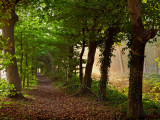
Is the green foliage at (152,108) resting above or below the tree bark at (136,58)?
below

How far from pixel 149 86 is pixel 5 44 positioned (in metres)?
18.5

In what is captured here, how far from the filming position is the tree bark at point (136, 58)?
234 inches

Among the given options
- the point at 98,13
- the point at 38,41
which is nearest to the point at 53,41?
the point at 38,41

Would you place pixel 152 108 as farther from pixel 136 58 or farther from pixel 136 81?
pixel 136 58

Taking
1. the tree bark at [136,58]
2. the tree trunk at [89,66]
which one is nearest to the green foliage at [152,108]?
the tree bark at [136,58]

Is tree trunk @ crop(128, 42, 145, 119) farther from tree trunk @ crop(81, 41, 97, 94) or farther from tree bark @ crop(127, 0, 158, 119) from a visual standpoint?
tree trunk @ crop(81, 41, 97, 94)

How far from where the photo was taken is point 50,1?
940cm

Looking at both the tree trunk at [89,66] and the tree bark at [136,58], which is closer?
the tree bark at [136,58]

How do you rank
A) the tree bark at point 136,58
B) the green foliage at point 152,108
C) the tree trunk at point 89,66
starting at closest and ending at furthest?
1. the tree bark at point 136,58
2. the green foliage at point 152,108
3. the tree trunk at point 89,66

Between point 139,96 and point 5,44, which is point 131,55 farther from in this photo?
point 5,44

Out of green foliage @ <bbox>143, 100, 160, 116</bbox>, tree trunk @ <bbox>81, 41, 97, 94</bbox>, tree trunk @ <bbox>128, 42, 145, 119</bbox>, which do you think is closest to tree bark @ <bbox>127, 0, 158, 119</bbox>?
tree trunk @ <bbox>128, 42, 145, 119</bbox>

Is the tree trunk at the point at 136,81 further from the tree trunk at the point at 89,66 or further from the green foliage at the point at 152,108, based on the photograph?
the tree trunk at the point at 89,66

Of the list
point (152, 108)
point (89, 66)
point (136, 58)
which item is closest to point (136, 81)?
point (136, 58)

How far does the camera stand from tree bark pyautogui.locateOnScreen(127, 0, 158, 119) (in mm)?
A: 5931
